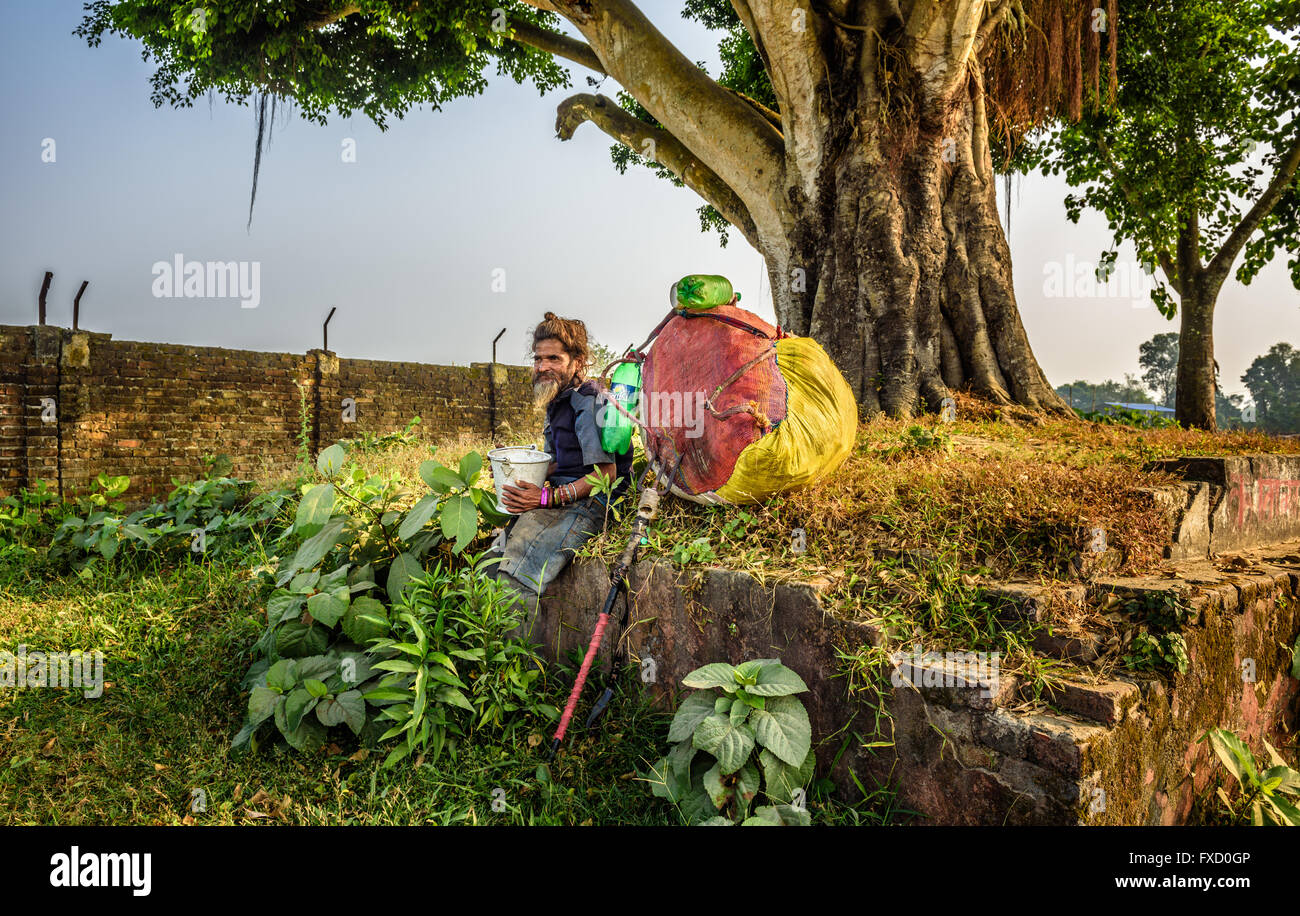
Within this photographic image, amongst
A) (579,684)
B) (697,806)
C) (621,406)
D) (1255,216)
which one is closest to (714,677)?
(697,806)

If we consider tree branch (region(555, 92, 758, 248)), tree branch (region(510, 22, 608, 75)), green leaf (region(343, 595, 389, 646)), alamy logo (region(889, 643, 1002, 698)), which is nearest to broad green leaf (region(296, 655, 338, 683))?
green leaf (region(343, 595, 389, 646))

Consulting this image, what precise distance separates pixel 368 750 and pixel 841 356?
398 centimetres

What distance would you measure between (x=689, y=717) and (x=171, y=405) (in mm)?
10255

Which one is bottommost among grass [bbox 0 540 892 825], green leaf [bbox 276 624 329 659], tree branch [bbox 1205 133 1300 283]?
grass [bbox 0 540 892 825]

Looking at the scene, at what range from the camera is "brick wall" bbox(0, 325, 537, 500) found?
333 inches

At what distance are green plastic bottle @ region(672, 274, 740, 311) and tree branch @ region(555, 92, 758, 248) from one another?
14.3ft

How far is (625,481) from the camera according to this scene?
3383 millimetres

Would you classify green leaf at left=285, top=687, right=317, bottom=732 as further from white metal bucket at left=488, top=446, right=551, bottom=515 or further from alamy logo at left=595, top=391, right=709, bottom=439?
alamy logo at left=595, top=391, right=709, bottom=439

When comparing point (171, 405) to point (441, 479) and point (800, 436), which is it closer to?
point (441, 479)

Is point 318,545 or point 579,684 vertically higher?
point 318,545

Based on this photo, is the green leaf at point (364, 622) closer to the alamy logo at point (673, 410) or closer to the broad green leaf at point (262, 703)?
the broad green leaf at point (262, 703)

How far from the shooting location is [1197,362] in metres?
9.33

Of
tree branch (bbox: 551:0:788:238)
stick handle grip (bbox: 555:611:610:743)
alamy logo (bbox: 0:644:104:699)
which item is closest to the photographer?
stick handle grip (bbox: 555:611:610:743)
